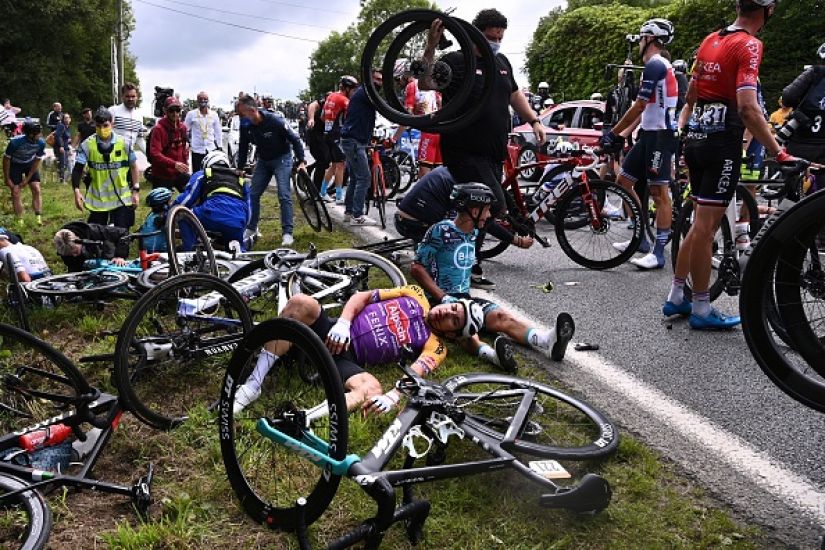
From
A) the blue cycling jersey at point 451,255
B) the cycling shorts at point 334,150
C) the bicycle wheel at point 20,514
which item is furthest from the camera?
the cycling shorts at point 334,150

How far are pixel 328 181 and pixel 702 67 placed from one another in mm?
8652

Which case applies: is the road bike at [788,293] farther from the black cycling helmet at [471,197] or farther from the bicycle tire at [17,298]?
the bicycle tire at [17,298]

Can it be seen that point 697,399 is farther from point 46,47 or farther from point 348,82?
point 46,47

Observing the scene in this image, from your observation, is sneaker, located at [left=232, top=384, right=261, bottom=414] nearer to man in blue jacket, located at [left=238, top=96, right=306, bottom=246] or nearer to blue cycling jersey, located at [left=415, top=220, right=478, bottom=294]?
blue cycling jersey, located at [left=415, top=220, right=478, bottom=294]

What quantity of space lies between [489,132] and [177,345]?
328 centimetres

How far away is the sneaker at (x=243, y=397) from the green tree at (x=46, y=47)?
4835cm

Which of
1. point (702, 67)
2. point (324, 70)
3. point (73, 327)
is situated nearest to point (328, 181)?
point (73, 327)

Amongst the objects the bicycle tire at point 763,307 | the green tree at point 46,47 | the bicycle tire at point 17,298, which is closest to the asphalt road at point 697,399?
the bicycle tire at point 763,307

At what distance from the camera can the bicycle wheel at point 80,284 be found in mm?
5297

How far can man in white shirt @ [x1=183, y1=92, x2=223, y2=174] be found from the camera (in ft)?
37.5

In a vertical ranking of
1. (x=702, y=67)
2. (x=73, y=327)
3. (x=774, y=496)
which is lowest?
(x=73, y=327)

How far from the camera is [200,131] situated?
11.5 meters

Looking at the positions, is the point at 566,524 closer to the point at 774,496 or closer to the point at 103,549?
the point at 774,496

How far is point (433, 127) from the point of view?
5.71 m
